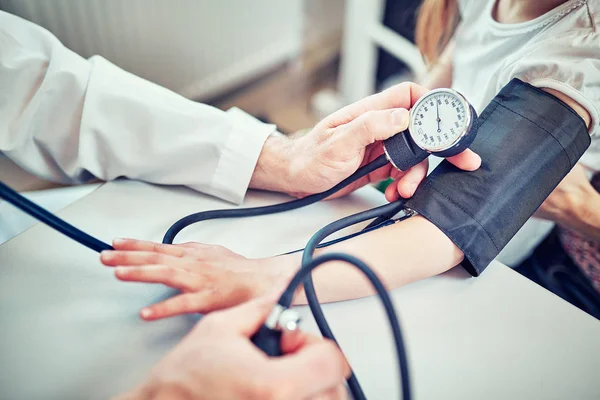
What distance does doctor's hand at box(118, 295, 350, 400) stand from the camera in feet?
1.32

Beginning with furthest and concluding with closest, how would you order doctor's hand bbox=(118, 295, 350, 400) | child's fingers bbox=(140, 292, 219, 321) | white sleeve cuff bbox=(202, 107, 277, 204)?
white sleeve cuff bbox=(202, 107, 277, 204) < child's fingers bbox=(140, 292, 219, 321) < doctor's hand bbox=(118, 295, 350, 400)

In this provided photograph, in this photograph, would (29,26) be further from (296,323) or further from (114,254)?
(296,323)

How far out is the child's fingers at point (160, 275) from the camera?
53 centimetres

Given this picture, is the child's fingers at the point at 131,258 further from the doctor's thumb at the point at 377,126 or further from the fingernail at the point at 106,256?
the doctor's thumb at the point at 377,126

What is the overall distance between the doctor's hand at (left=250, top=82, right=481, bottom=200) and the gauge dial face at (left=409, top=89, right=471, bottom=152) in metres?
0.02

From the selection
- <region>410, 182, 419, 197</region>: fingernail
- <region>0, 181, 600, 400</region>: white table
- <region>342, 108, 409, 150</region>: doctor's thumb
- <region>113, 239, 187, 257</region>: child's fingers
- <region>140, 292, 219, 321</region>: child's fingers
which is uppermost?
<region>342, 108, 409, 150</region>: doctor's thumb

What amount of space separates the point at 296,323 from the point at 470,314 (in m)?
0.27

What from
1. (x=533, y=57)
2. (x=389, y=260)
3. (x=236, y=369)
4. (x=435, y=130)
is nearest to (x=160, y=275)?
(x=236, y=369)

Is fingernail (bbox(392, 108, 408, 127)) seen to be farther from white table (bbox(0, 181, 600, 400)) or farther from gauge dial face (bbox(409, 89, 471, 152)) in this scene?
white table (bbox(0, 181, 600, 400))

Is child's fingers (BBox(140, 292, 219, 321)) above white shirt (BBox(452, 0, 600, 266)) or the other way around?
the other way around

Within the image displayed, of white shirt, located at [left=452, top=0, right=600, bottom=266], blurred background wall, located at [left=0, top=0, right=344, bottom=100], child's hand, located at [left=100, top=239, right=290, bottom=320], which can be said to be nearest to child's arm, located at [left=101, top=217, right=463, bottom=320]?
child's hand, located at [left=100, top=239, right=290, bottom=320]

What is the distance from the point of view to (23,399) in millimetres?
503

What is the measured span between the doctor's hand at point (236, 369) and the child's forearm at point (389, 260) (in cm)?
16

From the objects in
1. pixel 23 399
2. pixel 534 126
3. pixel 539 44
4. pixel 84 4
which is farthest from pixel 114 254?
pixel 84 4
